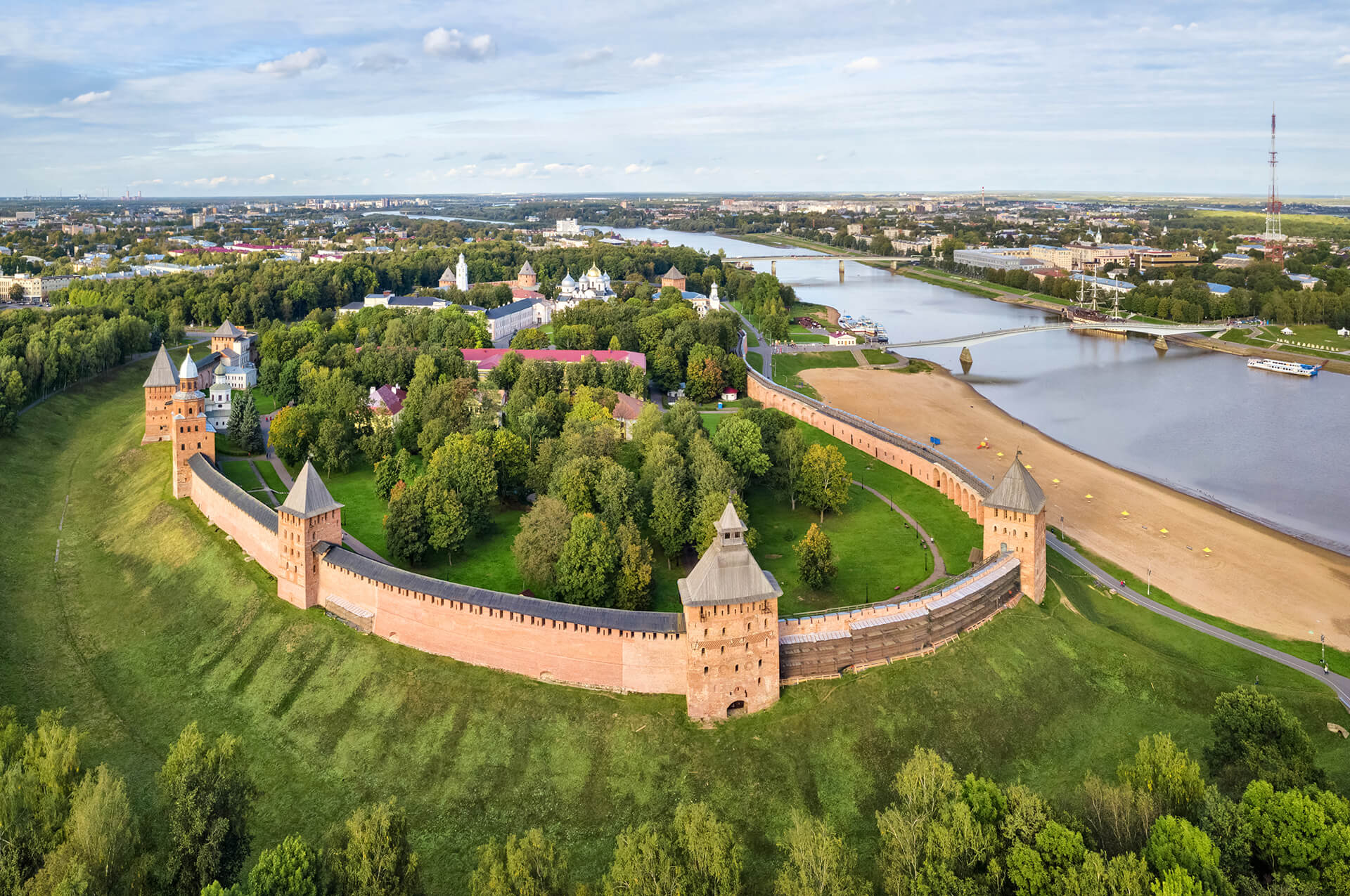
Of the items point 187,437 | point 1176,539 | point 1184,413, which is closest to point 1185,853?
point 1176,539

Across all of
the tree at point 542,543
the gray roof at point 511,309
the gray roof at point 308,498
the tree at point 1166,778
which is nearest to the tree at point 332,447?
the gray roof at point 308,498

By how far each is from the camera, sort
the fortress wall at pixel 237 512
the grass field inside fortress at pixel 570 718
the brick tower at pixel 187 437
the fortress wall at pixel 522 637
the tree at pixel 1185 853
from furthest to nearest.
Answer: the brick tower at pixel 187 437 < the fortress wall at pixel 237 512 < the fortress wall at pixel 522 637 < the grass field inside fortress at pixel 570 718 < the tree at pixel 1185 853

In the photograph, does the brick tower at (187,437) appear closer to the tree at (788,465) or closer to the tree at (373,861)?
the tree at (788,465)

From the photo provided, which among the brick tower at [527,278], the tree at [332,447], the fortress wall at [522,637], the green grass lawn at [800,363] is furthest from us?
the brick tower at [527,278]

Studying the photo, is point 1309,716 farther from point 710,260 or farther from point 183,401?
point 710,260

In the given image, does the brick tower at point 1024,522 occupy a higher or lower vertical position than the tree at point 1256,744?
higher

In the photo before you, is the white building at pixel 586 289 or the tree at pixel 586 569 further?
the white building at pixel 586 289

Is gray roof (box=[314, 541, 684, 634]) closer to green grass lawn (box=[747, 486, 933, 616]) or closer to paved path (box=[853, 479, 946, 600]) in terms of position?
green grass lawn (box=[747, 486, 933, 616])
